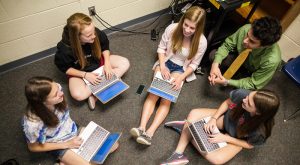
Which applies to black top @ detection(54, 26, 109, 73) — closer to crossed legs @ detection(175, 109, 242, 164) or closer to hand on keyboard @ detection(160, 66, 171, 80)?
hand on keyboard @ detection(160, 66, 171, 80)

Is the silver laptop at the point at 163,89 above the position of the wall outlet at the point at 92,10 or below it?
below

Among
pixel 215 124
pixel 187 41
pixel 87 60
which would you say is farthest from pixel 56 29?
pixel 215 124

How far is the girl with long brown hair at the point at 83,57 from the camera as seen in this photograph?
62.4 inches

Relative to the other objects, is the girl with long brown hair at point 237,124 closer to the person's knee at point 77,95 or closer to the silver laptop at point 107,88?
the silver laptop at point 107,88

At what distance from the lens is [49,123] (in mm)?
1315

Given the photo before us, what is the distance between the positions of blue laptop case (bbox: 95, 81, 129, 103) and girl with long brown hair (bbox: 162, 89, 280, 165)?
18.4 inches

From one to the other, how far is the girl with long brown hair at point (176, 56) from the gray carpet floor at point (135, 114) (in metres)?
Answer: 0.12

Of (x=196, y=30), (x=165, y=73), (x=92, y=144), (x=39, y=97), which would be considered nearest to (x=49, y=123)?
(x=39, y=97)

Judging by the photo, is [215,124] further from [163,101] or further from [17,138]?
[17,138]

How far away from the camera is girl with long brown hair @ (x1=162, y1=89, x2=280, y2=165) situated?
4.34 feet

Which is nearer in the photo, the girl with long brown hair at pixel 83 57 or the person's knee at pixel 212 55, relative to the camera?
the girl with long brown hair at pixel 83 57

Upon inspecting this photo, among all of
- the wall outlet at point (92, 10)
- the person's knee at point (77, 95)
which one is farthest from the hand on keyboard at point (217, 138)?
the wall outlet at point (92, 10)

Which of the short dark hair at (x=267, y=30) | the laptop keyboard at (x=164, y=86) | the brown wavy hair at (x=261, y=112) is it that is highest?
the short dark hair at (x=267, y=30)

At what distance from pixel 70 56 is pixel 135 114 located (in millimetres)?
695
